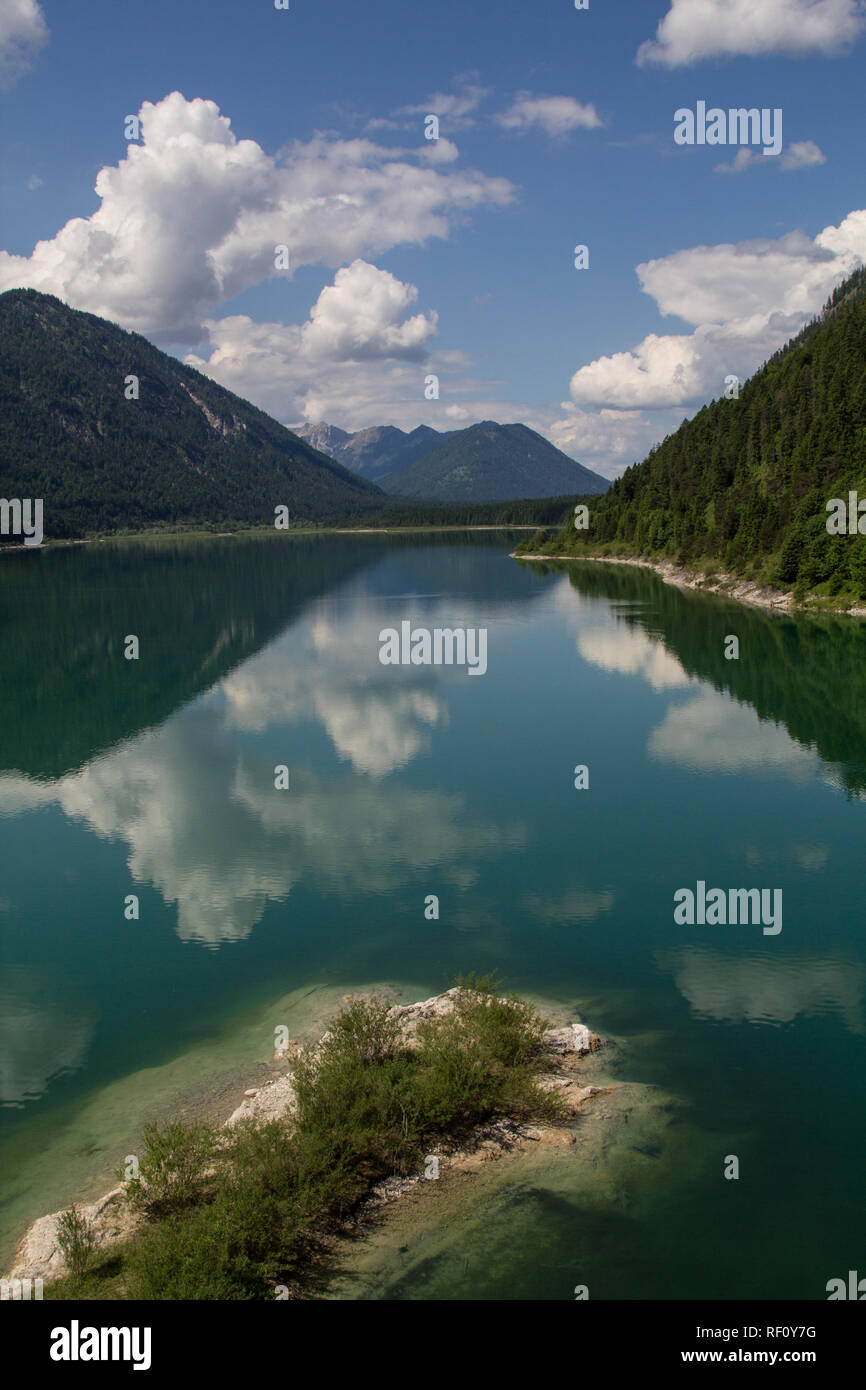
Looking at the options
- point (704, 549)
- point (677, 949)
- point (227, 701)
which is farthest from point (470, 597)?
point (677, 949)

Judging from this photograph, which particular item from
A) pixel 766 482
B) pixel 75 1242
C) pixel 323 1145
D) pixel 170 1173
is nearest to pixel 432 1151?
pixel 323 1145

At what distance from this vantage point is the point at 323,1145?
14109 millimetres

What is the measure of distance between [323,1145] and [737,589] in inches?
3887

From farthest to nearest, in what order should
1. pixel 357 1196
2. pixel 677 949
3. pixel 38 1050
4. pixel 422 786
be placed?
pixel 422 786 < pixel 677 949 < pixel 38 1050 < pixel 357 1196

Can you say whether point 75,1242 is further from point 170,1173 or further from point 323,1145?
point 323,1145

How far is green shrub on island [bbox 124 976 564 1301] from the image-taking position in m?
12.2

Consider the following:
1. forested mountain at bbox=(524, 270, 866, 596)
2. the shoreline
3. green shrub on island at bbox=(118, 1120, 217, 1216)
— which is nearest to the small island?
green shrub on island at bbox=(118, 1120, 217, 1216)

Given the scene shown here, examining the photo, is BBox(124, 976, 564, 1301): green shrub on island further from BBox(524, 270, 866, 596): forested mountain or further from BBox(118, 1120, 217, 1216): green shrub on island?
BBox(524, 270, 866, 596): forested mountain

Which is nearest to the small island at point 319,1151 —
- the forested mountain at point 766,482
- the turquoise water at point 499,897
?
the turquoise water at point 499,897

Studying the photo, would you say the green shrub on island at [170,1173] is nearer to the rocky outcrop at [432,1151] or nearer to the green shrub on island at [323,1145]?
the green shrub on island at [323,1145]

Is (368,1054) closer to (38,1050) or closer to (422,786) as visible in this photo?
(38,1050)

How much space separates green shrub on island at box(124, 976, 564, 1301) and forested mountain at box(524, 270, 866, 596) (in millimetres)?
77463

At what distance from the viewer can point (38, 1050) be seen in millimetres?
19734
